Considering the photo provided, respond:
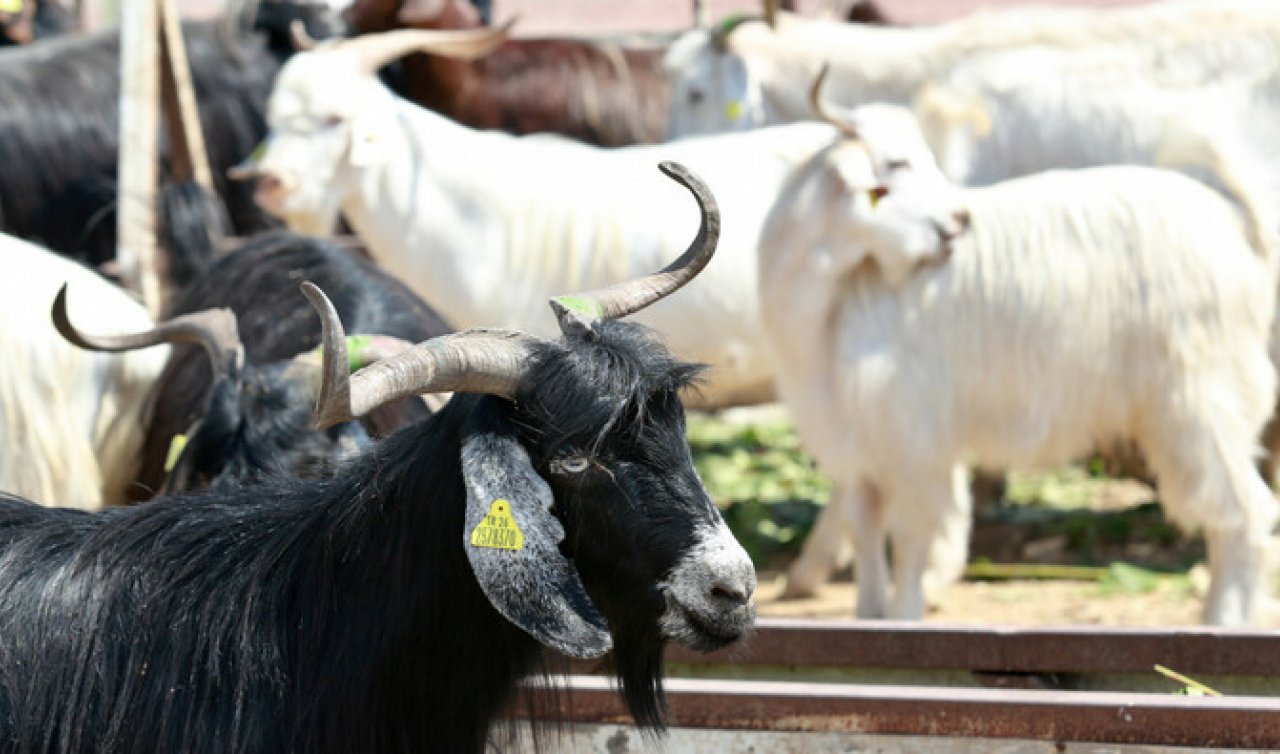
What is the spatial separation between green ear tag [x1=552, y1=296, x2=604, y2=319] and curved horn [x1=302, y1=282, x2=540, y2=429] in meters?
0.13

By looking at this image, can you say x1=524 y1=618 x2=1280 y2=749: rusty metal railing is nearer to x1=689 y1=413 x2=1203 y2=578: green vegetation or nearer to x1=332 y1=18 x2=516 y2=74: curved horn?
x1=689 y1=413 x2=1203 y2=578: green vegetation

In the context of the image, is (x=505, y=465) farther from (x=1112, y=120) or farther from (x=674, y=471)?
(x=1112, y=120)

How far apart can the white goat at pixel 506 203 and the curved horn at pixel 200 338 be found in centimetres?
214

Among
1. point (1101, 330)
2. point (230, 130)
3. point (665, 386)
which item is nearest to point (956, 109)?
point (1101, 330)

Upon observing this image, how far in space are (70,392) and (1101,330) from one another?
328cm

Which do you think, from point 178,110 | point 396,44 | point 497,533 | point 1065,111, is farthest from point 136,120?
point 497,533

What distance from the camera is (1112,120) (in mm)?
8117

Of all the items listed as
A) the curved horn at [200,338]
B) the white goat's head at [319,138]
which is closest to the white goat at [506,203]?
the white goat's head at [319,138]

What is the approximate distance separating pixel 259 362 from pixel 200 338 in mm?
559

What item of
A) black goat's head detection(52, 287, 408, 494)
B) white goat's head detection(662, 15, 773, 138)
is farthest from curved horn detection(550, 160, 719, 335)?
white goat's head detection(662, 15, 773, 138)

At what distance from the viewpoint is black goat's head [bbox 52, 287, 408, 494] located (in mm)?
4566

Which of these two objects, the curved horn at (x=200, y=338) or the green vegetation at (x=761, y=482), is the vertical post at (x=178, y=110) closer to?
the green vegetation at (x=761, y=482)

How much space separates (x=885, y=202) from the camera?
6.33 meters

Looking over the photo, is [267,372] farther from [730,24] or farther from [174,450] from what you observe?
[730,24]
